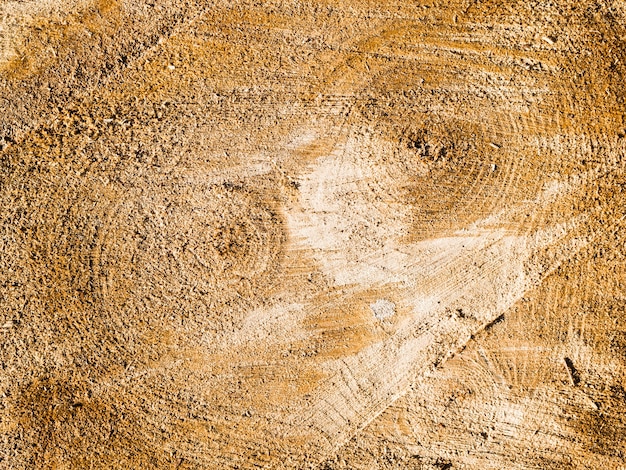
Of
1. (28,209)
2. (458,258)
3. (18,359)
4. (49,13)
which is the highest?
(49,13)

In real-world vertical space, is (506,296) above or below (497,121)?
below

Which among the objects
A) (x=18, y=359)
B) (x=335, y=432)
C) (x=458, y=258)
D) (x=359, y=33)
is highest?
(x=359, y=33)

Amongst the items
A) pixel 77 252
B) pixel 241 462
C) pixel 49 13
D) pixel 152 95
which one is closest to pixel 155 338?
pixel 77 252

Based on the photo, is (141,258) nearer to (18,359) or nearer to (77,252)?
(77,252)

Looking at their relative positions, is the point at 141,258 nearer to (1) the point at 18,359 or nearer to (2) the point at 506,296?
(1) the point at 18,359

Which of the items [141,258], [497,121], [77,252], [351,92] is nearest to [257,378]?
[141,258]

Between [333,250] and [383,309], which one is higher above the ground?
[333,250]
